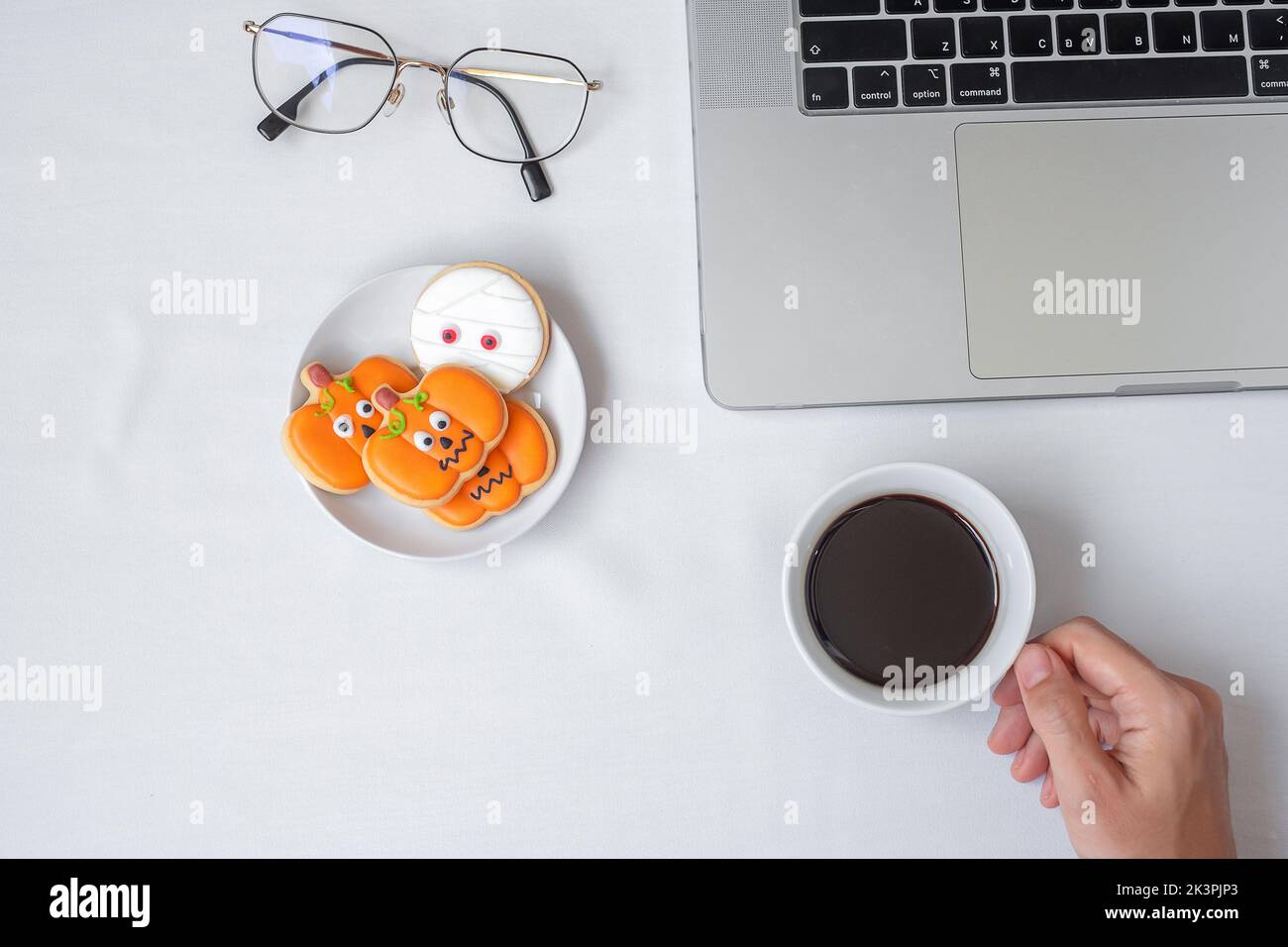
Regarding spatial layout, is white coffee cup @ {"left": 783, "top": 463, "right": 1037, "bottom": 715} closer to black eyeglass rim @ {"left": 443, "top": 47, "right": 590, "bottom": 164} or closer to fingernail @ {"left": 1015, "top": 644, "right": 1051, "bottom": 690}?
fingernail @ {"left": 1015, "top": 644, "right": 1051, "bottom": 690}

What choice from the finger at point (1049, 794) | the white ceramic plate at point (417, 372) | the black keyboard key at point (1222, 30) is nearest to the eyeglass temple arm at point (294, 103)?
the white ceramic plate at point (417, 372)

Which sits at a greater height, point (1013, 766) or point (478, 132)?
point (478, 132)

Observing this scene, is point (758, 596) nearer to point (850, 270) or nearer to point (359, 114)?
point (850, 270)

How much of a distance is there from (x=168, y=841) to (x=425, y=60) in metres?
0.61

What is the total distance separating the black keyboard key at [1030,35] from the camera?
621mm

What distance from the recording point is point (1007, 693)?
2.04ft

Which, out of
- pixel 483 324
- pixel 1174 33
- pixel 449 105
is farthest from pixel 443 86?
pixel 1174 33

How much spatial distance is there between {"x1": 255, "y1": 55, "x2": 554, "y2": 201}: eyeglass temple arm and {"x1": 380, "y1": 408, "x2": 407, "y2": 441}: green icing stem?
21cm

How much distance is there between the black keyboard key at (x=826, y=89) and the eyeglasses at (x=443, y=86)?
164 millimetres

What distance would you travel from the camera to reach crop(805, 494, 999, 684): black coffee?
589 millimetres

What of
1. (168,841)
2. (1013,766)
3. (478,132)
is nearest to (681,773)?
(1013,766)

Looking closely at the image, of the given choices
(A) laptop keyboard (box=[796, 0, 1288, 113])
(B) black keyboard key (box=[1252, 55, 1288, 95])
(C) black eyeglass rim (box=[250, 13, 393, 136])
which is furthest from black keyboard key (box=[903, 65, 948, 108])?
(C) black eyeglass rim (box=[250, 13, 393, 136])
